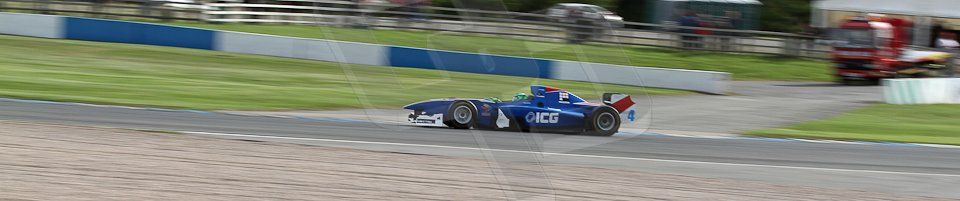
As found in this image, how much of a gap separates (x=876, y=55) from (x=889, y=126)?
9.49m

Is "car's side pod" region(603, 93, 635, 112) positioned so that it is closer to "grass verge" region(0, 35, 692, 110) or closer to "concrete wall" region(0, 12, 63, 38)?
"grass verge" region(0, 35, 692, 110)

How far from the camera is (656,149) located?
432 inches

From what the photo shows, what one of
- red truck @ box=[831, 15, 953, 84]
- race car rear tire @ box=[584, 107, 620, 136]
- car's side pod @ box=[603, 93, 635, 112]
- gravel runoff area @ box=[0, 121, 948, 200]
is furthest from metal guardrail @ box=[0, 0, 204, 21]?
car's side pod @ box=[603, 93, 635, 112]

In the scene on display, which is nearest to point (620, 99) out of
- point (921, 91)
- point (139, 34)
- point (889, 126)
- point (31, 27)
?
point (889, 126)

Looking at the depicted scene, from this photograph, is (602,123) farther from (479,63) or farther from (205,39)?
(205,39)

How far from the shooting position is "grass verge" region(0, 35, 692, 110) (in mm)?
14422

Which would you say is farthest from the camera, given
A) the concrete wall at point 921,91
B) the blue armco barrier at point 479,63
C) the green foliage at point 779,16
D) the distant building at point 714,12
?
the green foliage at point 779,16

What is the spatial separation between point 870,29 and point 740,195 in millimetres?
17647

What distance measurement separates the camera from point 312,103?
15.0m

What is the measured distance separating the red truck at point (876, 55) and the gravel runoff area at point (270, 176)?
1676cm

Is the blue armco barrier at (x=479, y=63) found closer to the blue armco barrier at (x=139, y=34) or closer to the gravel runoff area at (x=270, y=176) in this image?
the gravel runoff area at (x=270, y=176)

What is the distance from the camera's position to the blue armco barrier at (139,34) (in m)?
22.7

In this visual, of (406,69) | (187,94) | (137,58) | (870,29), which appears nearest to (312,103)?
(187,94)

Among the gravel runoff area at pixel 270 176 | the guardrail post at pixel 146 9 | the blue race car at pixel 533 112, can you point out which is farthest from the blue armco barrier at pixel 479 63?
the guardrail post at pixel 146 9
